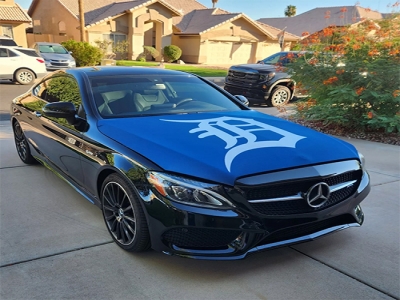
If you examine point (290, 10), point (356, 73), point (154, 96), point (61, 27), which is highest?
point (290, 10)

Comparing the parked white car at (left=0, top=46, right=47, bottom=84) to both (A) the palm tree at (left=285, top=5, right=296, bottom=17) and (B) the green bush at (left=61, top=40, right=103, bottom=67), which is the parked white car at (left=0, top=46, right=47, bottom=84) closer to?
(B) the green bush at (left=61, top=40, right=103, bottom=67)

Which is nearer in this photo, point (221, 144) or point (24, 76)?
point (221, 144)

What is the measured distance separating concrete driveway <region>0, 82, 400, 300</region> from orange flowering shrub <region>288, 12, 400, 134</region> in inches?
152

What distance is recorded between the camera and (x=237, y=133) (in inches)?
122

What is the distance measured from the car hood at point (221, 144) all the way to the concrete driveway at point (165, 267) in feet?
2.65

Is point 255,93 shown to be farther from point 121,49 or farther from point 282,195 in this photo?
point 121,49

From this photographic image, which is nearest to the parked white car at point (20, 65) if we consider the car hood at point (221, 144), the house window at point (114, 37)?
the car hood at point (221, 144)

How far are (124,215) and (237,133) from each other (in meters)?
1.14

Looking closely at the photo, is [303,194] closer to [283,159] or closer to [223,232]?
[283,159]

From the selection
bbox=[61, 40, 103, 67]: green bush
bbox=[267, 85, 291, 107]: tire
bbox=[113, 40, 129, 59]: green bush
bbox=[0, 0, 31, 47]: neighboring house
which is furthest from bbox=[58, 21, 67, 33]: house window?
bbox=[267, 85, 291, 107]: tire

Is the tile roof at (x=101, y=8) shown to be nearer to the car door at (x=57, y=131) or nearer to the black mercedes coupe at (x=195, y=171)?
the car door at (x=57, y=131)


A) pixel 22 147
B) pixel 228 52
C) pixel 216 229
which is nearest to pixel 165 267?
pixel 216 229

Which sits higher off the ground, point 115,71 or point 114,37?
point 114,37

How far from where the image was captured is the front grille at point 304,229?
2.58m
